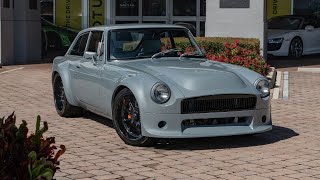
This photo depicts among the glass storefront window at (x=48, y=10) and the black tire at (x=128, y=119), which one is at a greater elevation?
the glass storefront window at (x=48, y=10)

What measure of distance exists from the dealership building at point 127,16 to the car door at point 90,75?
333 inches

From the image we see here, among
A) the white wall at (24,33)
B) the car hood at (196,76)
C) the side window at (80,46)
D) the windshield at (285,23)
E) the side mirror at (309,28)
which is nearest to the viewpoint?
the car hood at (196,76)

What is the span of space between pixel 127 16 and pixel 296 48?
24.9ft

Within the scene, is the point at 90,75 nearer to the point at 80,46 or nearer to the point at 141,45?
the point at 141,45

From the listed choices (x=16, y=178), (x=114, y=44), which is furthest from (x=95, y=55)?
(x=16, y=178)

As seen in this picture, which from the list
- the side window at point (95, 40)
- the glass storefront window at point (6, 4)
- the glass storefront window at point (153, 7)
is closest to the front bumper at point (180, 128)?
the side window at point (95, 40)

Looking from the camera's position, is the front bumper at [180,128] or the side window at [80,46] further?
the side window at [80,46]

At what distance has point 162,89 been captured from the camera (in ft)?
22.7

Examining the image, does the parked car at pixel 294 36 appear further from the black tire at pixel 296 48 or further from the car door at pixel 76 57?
the car door at pixel 76 57

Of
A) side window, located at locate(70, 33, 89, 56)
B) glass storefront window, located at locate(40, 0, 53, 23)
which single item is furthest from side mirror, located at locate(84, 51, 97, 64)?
glass storefront window, located at locate(40, 0, 53, 23)

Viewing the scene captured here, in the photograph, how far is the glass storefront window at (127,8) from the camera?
25.6m

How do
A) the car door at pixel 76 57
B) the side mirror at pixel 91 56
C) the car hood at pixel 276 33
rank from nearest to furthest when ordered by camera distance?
the side mirror at pixel 91 56 < the car door at pixel 76 57 < the car hood at pixel 276 33

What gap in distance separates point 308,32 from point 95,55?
14.6 m

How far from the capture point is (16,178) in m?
3.39
